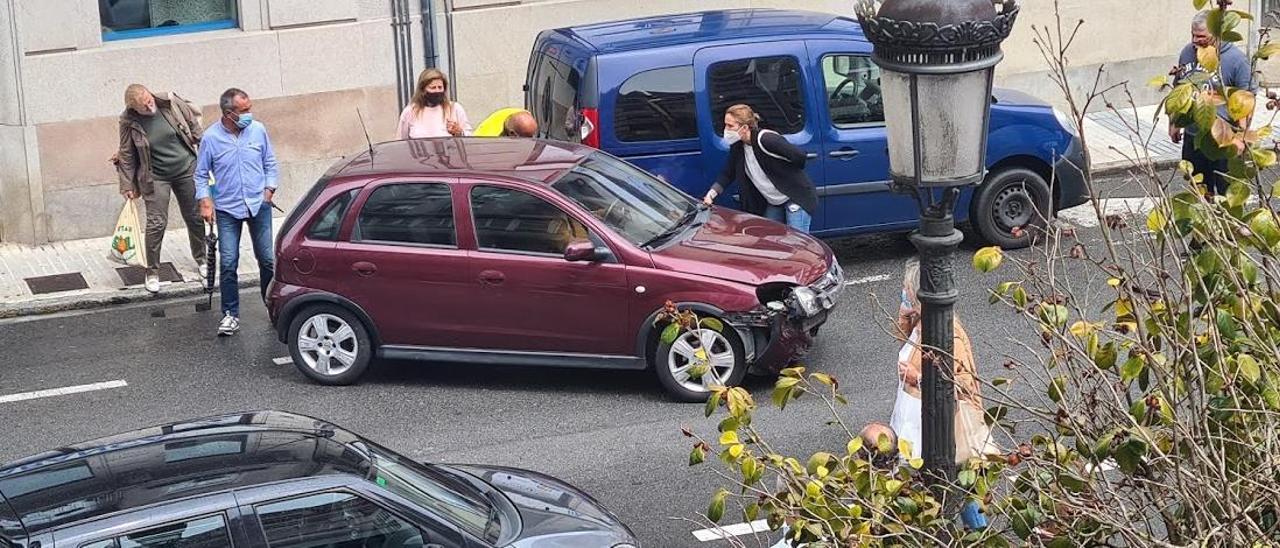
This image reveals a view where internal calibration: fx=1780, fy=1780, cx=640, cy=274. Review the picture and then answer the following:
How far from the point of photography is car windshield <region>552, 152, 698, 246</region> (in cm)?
1095

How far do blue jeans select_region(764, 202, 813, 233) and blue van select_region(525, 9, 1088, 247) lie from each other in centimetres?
51

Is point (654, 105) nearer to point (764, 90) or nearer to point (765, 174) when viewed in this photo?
point (764, 90)

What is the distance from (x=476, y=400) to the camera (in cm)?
1105

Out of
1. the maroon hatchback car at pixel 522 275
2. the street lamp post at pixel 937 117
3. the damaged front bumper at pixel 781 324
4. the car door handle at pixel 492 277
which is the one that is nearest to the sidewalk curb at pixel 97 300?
the maroon hatchback car at pixel 522 275

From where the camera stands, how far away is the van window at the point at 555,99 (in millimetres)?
13039

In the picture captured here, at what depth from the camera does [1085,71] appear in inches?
741

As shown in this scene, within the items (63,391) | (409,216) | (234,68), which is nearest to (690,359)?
(409,216)

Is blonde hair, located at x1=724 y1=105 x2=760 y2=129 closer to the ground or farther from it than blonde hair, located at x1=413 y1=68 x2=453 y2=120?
closer to the ground

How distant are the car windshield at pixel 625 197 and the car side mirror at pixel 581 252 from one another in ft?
0.75

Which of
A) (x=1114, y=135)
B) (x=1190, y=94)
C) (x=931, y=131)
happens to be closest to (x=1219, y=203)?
(x=1190, y=94)

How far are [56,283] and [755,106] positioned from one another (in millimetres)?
5685

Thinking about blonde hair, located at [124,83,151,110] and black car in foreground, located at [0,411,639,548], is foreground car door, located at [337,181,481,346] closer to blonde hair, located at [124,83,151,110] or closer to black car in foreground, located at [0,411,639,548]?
black car in foreground, located at [0,411,639,548]

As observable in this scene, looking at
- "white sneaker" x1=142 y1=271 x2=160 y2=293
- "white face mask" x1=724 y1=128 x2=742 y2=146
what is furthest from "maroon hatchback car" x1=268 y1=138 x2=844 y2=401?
"white sneaker" x1=142 y1=271 x2=160 y2=293

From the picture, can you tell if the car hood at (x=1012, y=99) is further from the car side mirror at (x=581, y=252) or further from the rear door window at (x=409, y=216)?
the rear door window at (x=409, y=216)
